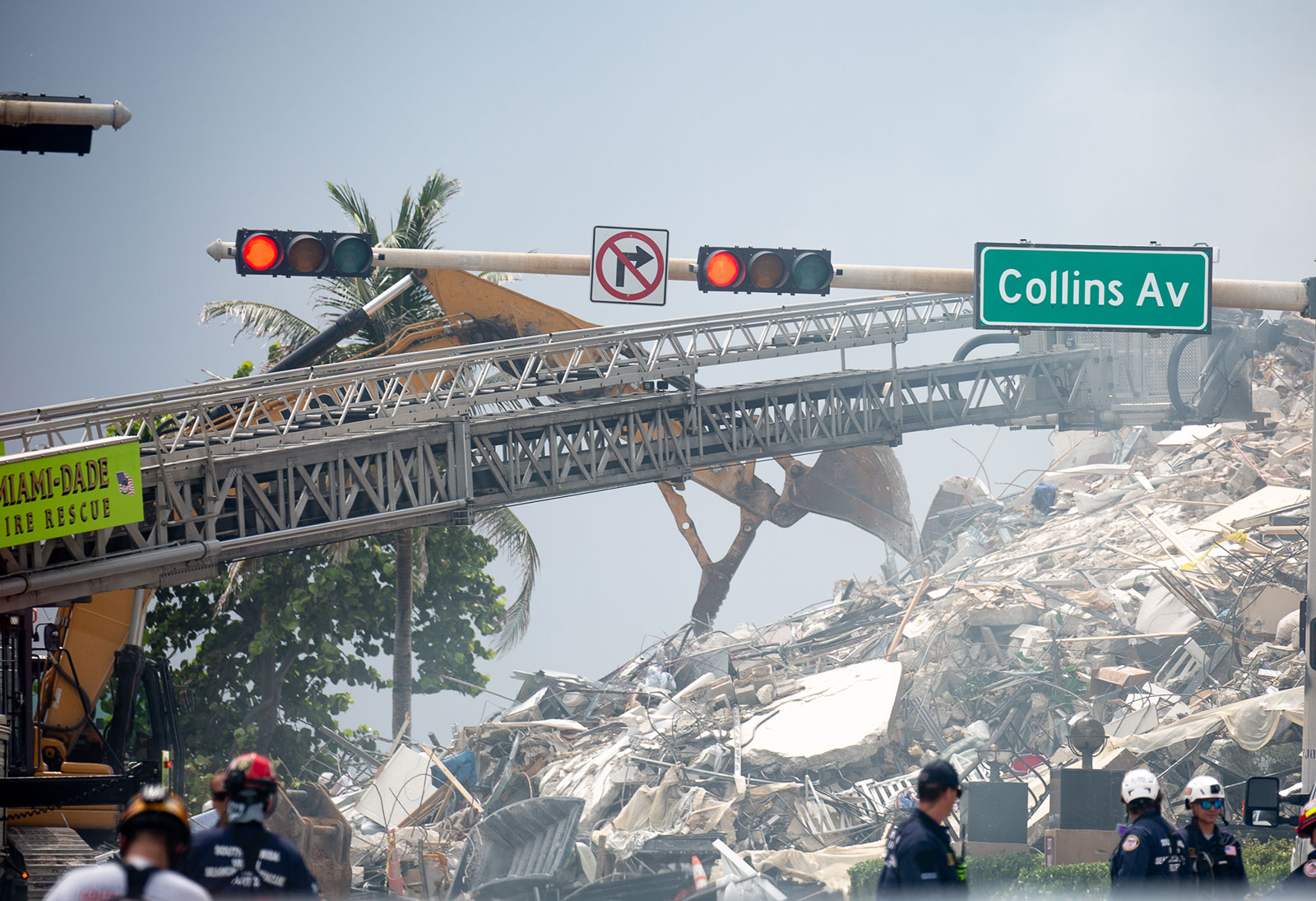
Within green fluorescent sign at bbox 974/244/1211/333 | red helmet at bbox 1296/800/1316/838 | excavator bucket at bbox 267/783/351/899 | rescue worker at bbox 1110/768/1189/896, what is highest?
green fluorescent sign at bbox 974/244/1211/333

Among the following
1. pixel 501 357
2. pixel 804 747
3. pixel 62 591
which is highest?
pixel 501 357

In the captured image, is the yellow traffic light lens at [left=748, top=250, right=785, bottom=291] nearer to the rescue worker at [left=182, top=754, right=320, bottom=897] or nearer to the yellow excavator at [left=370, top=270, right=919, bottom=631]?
the rescue worker at [left=182, top=754, right=320, bottom=897]

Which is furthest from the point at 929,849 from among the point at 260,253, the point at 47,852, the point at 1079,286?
the point at 47,852

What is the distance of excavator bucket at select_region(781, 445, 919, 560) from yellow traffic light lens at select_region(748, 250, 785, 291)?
15612 millimetres

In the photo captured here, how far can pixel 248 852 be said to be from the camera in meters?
4.92

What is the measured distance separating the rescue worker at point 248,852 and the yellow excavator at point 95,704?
889 centimetres

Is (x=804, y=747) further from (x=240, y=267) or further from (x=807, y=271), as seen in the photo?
(x=240, y=267)

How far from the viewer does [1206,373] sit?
24625 mm

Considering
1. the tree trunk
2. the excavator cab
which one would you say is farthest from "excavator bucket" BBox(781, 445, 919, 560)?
the excavator cab

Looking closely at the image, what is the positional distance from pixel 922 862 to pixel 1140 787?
1.52 m

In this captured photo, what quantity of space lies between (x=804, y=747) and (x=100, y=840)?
33.5 ft

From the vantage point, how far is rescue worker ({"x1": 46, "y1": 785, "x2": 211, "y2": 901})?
382 cm

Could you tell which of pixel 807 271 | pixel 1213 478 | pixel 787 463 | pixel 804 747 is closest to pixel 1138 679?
pixel 804 747

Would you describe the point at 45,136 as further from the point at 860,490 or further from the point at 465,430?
the point at 860,490
